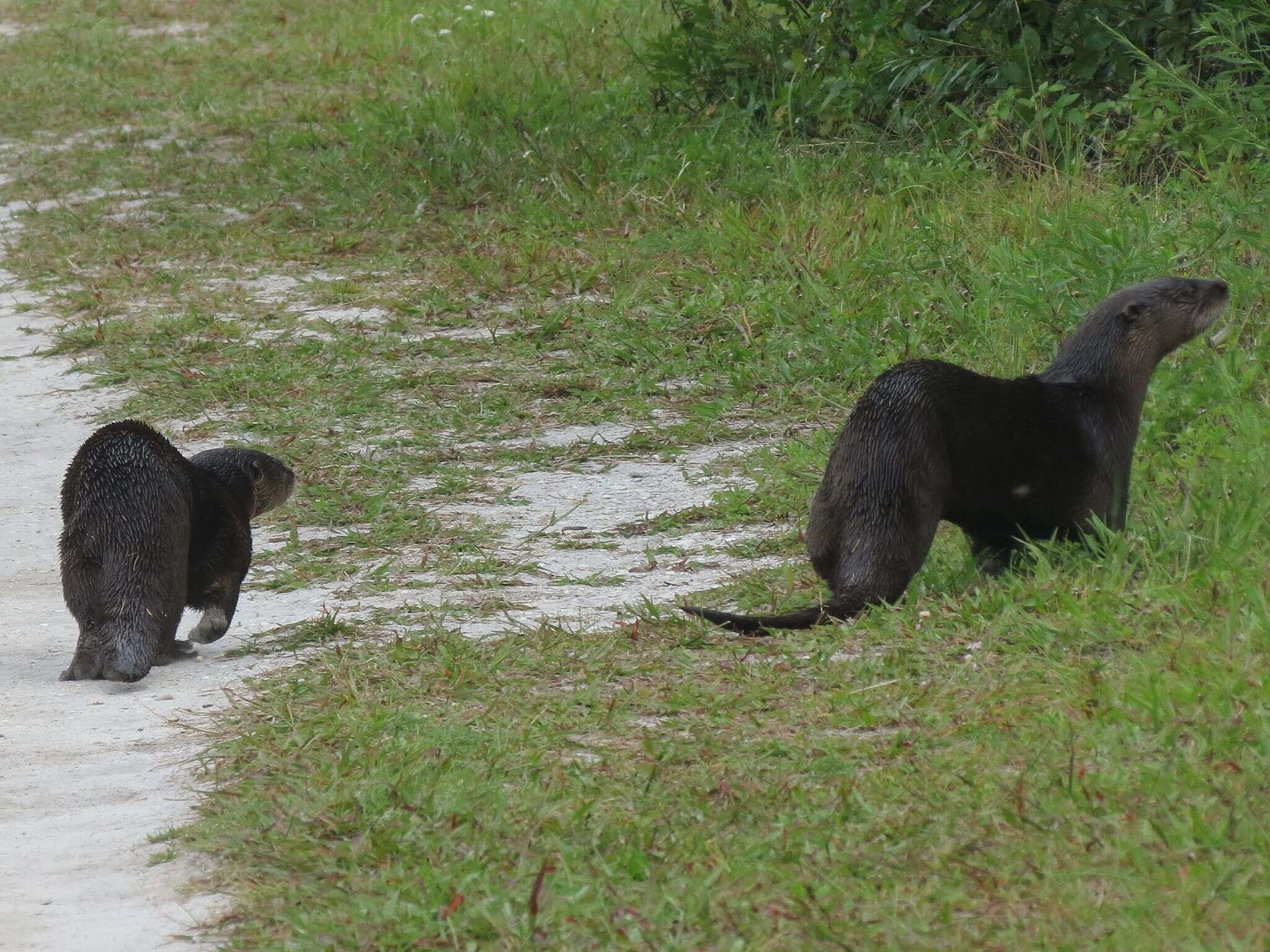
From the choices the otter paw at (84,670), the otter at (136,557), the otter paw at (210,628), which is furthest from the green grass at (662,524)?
the otter paw at (84,670)

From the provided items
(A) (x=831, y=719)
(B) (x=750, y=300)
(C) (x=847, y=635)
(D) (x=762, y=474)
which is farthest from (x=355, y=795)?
(B) (x=750, y=300)

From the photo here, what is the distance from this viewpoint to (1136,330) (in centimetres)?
425

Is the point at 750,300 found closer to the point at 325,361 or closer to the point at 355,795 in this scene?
the point at 325,361

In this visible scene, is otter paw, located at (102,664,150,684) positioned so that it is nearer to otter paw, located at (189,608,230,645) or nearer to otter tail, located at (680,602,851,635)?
otter paw, located at (189,608,230,645)

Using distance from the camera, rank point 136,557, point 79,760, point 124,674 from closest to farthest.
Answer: point 79,760 → point 124,674 → point 136,557

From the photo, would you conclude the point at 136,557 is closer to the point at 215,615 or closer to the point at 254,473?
the point at 215,615

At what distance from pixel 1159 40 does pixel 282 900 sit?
18.2 ft

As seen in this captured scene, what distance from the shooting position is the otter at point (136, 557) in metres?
4.11

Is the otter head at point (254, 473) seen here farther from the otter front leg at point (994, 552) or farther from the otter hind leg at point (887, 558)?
the otter front leg at point (994, 552)

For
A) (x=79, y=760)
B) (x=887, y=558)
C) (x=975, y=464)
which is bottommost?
(x=79, y=760)

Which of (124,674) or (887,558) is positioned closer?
(887,558)

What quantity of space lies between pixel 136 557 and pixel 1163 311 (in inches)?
103

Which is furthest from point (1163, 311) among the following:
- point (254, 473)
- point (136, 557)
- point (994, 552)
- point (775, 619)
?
point (136, 557)

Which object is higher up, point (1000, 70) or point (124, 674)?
point (1000, 70)
